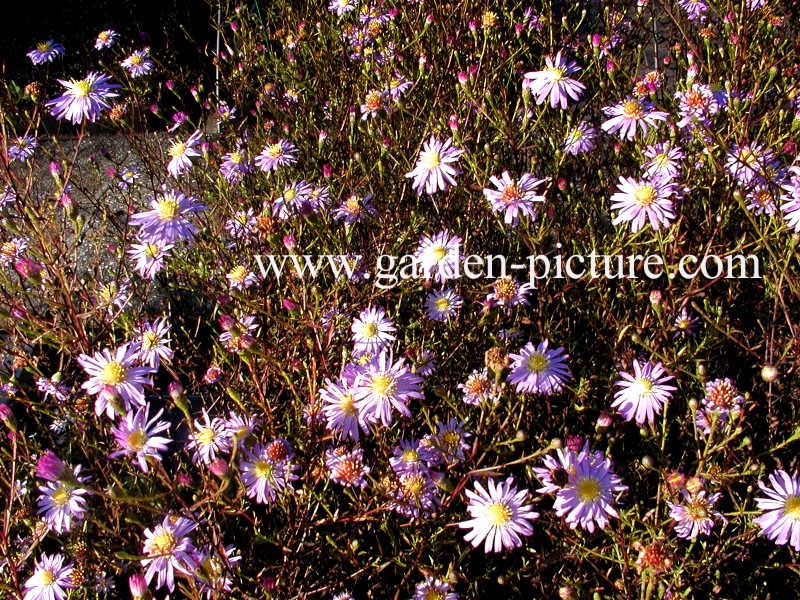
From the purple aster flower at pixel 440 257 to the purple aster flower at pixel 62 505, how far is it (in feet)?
3.70

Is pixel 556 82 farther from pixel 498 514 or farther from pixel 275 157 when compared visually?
pixel 498 514

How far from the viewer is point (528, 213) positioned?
210 cm

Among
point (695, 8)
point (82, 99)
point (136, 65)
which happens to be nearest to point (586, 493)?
point (82, 99)

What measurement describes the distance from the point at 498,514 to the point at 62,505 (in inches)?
41.8


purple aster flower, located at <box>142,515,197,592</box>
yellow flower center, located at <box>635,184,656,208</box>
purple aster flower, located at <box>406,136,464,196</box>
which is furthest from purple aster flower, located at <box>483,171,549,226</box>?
purple aster flower, located at <box>142,515,197,592</box>

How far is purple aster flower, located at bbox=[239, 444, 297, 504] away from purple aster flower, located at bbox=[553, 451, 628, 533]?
0.66m

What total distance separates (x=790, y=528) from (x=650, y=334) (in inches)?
29.6

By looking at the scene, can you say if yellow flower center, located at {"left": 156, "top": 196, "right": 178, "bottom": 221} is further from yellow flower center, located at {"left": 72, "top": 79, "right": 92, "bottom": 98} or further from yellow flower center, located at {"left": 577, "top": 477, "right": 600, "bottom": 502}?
yellow flower center, located at {"left": 577, "top": 477, "right": 600, "bottom": 502}

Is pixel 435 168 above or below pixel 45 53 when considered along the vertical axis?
below

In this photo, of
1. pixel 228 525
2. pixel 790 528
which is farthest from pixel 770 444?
pixel 228 525

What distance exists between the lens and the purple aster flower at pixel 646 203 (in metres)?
2.09

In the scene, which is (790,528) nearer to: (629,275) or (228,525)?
(629,275)

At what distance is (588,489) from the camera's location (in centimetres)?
164

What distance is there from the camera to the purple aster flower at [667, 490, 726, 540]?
1.63 metres
